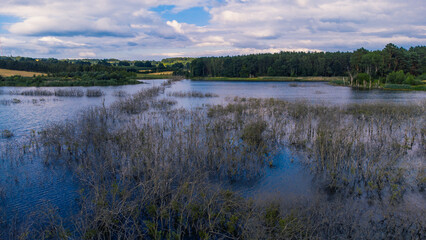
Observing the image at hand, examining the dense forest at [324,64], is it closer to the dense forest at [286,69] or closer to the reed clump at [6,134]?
the dense forest at [286,69]

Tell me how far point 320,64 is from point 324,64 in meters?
1.29

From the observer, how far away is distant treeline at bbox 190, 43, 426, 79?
231ft

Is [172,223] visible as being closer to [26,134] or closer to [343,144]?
[343,144]

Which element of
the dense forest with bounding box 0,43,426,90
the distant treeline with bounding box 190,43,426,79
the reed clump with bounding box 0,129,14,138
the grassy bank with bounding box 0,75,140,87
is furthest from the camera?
the distant treeline with bounding box 190,43,426,79

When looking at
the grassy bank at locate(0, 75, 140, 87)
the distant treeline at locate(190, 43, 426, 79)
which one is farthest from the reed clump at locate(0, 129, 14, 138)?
the distant treeline at locate(190, 43, 426, 79)

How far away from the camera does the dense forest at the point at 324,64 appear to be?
70375mm

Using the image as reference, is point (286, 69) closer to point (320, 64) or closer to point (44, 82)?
point (320, 64)

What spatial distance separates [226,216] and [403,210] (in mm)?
5200

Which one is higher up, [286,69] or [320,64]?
[320,64]

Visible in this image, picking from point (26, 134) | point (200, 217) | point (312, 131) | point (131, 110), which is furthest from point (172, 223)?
point (131, 110)

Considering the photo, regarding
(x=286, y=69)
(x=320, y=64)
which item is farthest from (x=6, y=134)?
(x=320, y=64)

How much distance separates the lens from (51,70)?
253ft

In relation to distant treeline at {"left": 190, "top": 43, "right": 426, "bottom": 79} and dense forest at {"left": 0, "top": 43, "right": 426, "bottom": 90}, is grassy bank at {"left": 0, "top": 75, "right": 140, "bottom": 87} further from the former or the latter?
distant treeline at {"left": 190, "top": 43, "right": 426, "bottom": 79}

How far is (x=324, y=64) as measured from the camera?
92.8 meters
